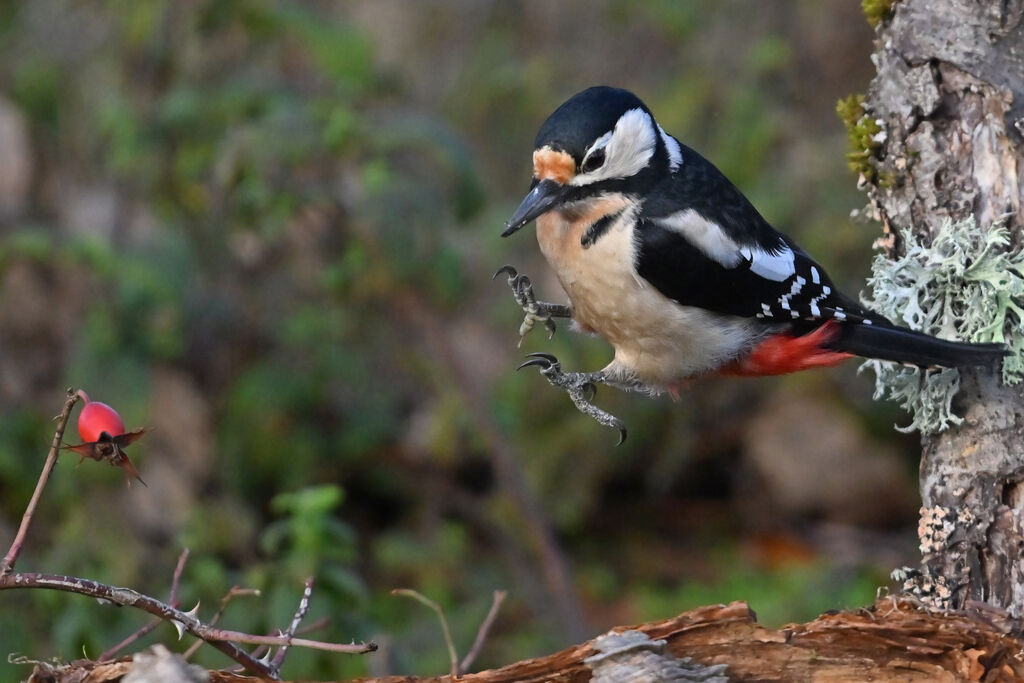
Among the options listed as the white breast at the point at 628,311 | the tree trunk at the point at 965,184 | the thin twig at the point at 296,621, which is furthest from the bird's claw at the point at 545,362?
the thin twig at the point at 296,621

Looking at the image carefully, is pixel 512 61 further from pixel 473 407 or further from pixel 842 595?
pixel 842 595

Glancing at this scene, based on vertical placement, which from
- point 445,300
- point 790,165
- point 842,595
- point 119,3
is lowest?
point 842,595

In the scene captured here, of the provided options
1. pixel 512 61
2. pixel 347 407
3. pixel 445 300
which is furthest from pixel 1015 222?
pixel 512 61

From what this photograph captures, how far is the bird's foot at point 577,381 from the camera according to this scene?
10.8 ft

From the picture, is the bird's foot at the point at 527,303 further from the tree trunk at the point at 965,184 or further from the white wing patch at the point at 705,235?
the tree trunk at the point at 965,184

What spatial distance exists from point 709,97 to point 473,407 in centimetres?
231

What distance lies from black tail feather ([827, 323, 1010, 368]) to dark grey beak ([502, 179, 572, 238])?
79 cm

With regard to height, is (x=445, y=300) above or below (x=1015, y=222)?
above

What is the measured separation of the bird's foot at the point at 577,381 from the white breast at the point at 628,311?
11 cm

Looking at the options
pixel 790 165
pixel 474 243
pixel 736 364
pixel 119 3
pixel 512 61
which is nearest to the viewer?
pixel 736 364

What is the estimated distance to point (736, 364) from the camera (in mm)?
3305

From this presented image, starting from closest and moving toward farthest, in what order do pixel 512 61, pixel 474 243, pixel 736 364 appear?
pixel 736 364 → pixel 474 243 → pixel 512 61

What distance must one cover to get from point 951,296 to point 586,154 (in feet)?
2.98

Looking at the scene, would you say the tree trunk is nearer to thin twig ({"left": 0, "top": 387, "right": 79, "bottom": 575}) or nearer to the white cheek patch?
the white cheek patch
